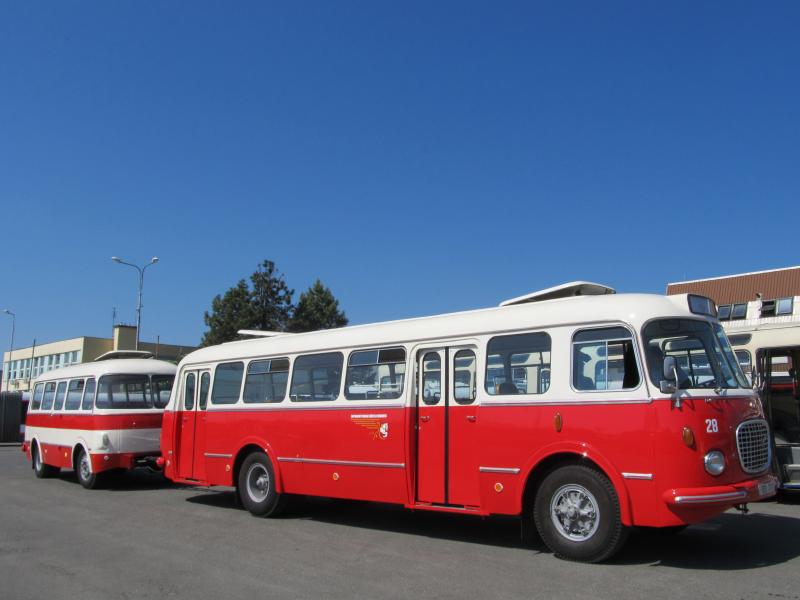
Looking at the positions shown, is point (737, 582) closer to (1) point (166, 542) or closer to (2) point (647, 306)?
(2) point (647, 306)

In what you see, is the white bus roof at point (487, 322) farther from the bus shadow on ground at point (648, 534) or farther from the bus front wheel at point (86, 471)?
the bus front wheel at point (86, 471)

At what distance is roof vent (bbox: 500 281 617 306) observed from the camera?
8.86 metres

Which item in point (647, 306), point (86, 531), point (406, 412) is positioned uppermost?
point (647, 306)

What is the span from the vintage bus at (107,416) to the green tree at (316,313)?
26.2 metres

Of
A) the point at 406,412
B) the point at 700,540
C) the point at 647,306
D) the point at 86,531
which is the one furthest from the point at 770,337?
the point at 86,531

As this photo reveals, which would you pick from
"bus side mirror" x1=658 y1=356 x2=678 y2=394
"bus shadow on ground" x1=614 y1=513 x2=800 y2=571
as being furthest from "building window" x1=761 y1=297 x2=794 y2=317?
"bus side mirror" x1=658 y1=356 x2=678 y2=394

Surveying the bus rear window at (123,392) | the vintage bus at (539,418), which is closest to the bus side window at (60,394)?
the bus rear window at (123,392)

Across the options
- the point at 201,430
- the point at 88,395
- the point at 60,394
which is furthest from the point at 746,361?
the point at 60,394

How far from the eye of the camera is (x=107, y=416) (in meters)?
14.8

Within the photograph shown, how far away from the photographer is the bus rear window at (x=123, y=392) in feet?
49.4

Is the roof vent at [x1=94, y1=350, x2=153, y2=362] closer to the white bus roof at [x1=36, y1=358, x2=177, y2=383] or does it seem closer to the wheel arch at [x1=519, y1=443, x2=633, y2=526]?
the white bus roof at [x1=36, y1=358, x2=177, y2=383]

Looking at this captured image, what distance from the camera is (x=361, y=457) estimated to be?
9.77 metres

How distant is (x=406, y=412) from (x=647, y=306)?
10.8 ft

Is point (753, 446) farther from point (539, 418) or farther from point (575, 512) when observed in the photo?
point (539, 418)
